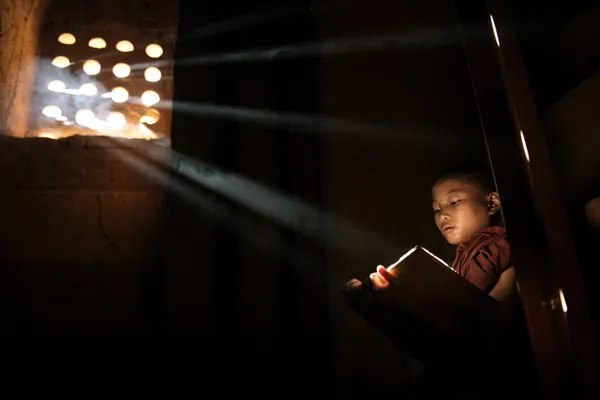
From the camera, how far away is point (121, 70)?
10.1 ft

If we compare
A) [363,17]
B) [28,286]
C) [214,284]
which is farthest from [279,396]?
[363,17]

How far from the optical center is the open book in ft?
5.08

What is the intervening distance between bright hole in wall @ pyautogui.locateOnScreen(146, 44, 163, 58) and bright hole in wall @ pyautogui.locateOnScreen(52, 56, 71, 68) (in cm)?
53

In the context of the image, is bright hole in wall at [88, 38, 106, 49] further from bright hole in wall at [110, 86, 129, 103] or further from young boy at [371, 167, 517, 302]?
young boy at [371, 167, 517, 302]

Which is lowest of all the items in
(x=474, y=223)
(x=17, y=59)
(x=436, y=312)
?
(x=436, y=312)

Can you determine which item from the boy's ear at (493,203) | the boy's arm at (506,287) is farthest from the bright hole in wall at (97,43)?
the boy's arm at (506,287)

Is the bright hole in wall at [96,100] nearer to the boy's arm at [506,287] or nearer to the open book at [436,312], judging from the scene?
the open book at [436,312]

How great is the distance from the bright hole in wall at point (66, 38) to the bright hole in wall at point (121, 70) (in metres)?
0.35

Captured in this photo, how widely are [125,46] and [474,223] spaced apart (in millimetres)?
2571

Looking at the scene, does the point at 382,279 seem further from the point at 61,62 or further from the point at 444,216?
the point at 61,62

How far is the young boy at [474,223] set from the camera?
1.77m

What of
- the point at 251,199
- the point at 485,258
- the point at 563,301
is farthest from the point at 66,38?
the point at 563,301

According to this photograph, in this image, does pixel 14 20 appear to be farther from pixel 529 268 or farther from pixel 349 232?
pixel 529 268

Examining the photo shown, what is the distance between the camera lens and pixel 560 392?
1281mm
